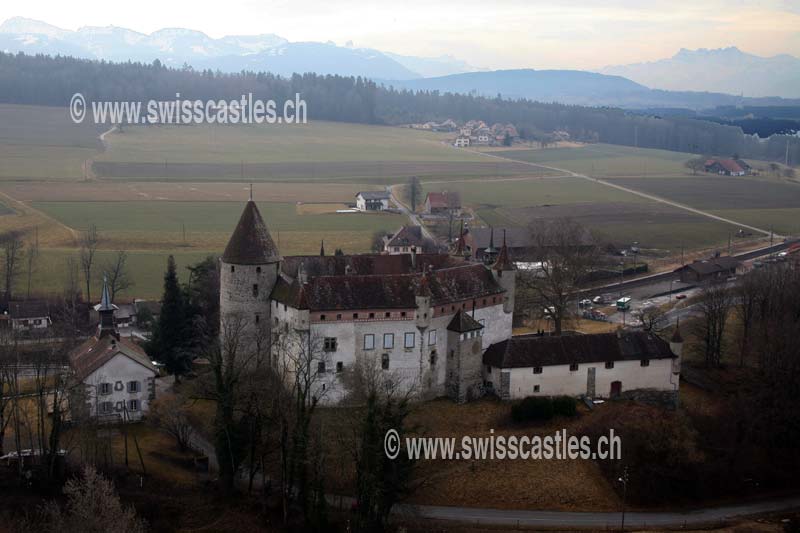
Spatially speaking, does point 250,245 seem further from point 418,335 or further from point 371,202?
point 371,202

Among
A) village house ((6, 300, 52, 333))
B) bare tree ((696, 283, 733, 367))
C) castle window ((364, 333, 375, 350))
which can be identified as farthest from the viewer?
village house ((6, 300, 52, 333))

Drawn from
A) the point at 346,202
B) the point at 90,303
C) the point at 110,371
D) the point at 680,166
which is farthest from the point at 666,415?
the point at 680,166

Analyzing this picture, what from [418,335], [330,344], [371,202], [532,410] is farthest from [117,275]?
[371,202]

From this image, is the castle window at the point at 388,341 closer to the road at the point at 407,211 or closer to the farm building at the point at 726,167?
the road at the point at 407,211

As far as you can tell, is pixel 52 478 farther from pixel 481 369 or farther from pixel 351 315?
pixel 481 369

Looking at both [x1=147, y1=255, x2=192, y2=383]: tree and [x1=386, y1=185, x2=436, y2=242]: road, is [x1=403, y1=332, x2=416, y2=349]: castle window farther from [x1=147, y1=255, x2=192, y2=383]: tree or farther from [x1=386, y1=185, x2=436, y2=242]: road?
[x1=386, y1=185, x2=436, y2=242]: road

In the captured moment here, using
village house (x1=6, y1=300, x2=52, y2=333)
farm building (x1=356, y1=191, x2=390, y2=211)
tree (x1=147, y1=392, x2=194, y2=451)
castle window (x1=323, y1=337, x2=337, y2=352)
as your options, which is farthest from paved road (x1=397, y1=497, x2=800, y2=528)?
farm building (x1=356, y1=191, x2=390, y2=211)
